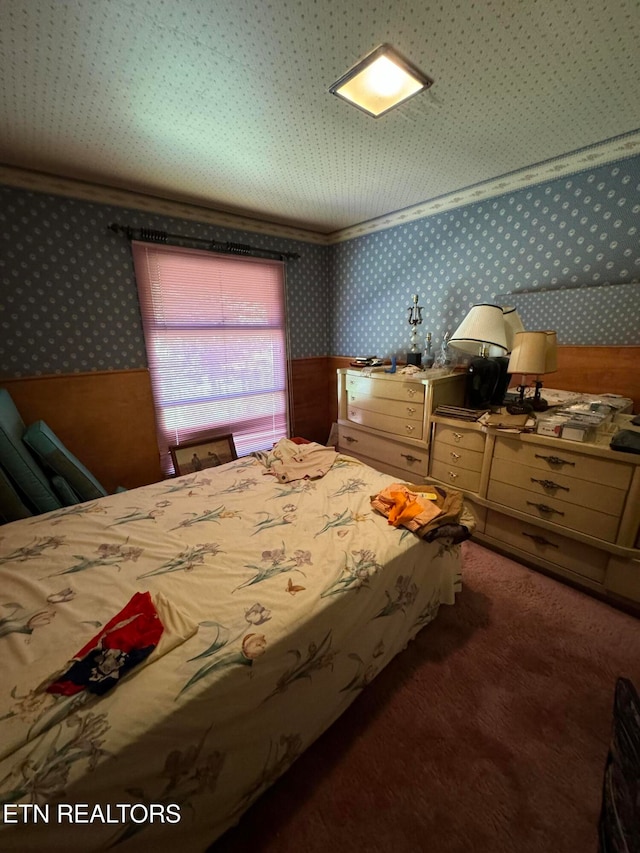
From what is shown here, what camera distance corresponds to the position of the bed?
2.32 ft

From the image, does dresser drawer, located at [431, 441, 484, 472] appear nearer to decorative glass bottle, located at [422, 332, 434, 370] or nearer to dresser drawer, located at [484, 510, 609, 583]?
dresser drawer, located at [484, 510, 609, 583]

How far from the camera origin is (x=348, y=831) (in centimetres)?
99

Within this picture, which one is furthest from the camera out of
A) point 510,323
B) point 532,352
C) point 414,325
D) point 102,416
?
point 414,325

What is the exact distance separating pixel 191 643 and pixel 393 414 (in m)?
2.08

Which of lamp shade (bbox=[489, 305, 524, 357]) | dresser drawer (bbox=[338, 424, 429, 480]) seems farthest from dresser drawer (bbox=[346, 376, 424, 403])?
lamp shade (bbox=[489, 305, 524, 357])

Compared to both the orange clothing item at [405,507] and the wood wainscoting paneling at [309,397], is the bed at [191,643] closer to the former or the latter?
the orange clothing item at [405,507]

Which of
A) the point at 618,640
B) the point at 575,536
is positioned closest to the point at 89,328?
the point at 575,536

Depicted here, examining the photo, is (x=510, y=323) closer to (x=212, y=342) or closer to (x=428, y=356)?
(x=428, y=356)

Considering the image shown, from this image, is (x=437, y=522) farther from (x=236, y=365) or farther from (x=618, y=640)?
(x=236, y=365)

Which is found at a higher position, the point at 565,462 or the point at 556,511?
the point at 565,462

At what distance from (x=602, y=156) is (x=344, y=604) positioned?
2716mm

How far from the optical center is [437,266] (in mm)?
2715

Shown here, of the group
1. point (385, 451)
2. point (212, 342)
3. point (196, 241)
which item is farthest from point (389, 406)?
point (196, 241)

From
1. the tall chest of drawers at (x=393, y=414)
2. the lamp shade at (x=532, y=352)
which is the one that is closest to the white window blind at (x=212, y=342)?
the tall chest of drawers at (x=393, y=414)
